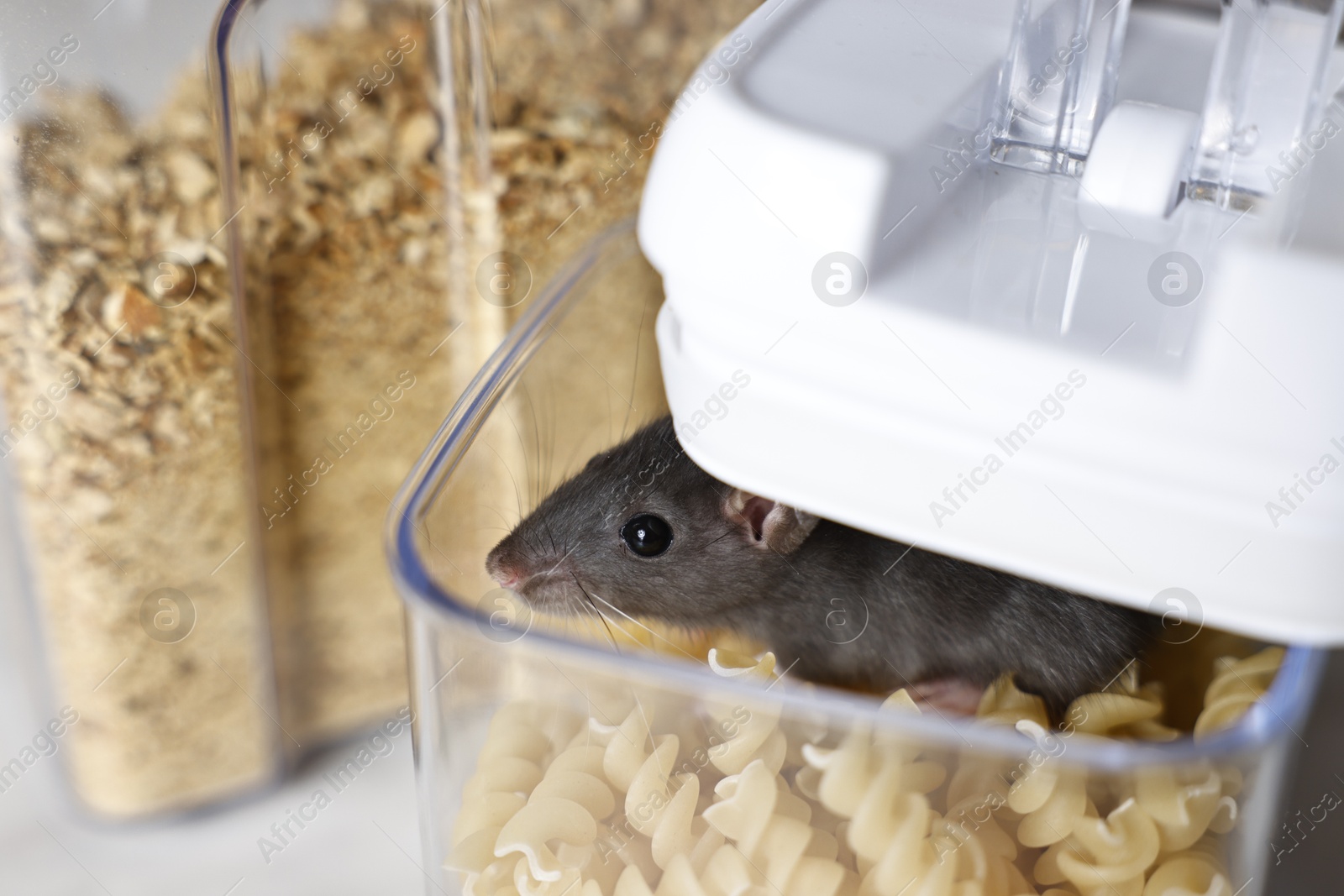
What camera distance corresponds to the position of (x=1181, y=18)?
0.52 meters

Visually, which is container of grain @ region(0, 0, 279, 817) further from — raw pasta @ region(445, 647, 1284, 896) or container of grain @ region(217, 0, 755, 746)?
raw pasta @ region(445, 647, 1284, 896)

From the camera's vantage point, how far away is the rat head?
581mm

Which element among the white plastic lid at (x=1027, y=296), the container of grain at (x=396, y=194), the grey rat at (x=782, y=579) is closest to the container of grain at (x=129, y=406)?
the container of grain at (x=396, y=194)

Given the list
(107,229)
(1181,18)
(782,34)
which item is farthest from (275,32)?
(1181,18)

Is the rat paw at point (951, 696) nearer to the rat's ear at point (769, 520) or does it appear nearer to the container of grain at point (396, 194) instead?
the rat's ear at point (769, 520)

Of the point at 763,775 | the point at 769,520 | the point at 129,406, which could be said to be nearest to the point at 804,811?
the point at 763,775

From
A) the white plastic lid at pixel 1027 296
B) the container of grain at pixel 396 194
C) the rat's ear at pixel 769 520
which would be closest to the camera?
the white plastic lid at pixel 1027 296

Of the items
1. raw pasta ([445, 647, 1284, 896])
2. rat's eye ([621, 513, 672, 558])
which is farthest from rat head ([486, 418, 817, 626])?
raw pasta ([445, 647, 1284, 896])

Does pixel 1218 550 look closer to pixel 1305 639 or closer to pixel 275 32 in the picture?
pixel 1305 639

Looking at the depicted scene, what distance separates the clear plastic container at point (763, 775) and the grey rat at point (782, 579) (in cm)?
4

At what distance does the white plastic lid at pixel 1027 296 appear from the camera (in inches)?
13.4

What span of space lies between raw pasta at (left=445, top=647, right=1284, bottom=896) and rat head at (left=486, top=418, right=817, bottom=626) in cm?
11

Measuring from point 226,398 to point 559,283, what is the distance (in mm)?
215

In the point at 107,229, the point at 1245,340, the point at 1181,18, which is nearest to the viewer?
the point at 1245,340
